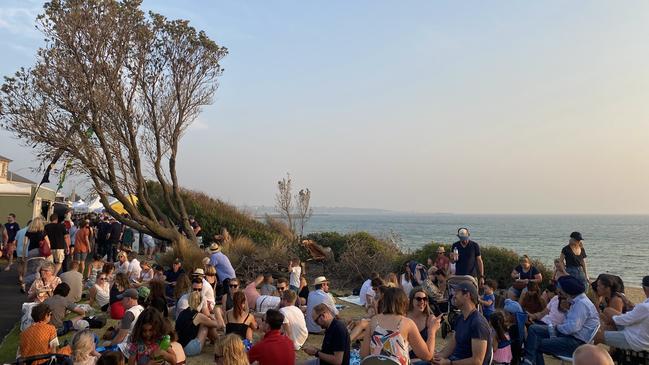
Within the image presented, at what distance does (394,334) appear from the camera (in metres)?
4.20

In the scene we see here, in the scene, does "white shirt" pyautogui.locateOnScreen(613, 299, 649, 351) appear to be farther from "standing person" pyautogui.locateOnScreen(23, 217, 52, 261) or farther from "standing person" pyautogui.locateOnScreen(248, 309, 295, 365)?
"standing person" pyautogui.locateOnScreen(23, 217, 52, 261)

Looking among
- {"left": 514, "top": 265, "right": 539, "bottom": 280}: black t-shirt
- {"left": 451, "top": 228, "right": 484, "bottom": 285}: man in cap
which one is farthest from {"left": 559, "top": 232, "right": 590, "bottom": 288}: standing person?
{"left": 451, "top": 228, "right": 484, "bottom": 285}: man in cap

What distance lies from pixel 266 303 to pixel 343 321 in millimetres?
3451

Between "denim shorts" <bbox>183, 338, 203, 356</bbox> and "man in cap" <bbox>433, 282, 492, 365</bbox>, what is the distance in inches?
153

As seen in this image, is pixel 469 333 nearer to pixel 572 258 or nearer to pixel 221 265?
pixel 572 258

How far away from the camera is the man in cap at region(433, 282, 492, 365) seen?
4.43m

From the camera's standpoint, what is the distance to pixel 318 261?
16.9m

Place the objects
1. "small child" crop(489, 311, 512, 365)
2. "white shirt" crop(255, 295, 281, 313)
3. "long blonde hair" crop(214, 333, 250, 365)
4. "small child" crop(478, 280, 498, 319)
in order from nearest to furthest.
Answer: "long blonde hair" crop(214, 333, 250, 365)
"small child" crop(489, 311, 512, 365)
"small child" crop(478, 280, 498, 319)
"white shirt" crop(255, 295, 281, 313)

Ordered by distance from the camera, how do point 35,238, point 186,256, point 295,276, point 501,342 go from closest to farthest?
1. point 501,342
2. point 295,276
3. point 35,238
4. point 186,256

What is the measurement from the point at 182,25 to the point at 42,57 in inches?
181

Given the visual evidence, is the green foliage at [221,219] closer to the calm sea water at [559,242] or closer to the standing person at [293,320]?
the calm sea water at [559,242]

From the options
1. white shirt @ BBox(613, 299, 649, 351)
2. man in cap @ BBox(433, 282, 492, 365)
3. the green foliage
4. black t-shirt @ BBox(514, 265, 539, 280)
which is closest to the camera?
man in cap @ BBox(433, 282, 492, 365)

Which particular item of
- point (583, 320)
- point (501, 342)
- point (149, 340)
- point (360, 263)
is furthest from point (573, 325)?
point (360, 263)

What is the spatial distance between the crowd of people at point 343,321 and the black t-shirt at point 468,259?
0.08ft
